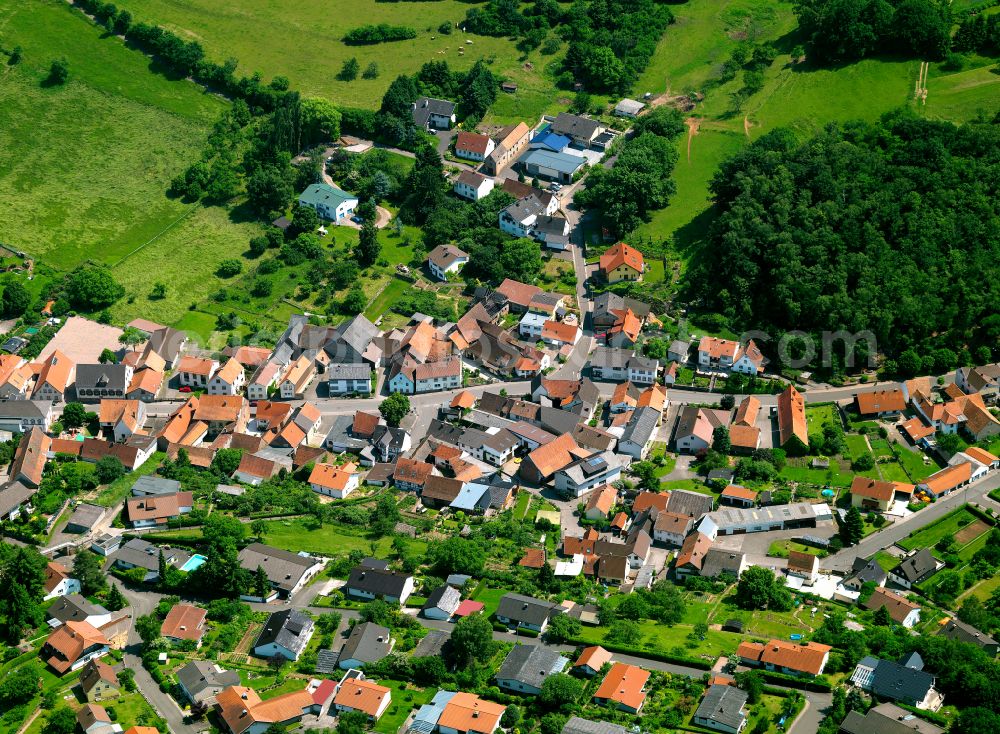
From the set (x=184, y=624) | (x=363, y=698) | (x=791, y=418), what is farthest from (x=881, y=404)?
(x=184, y=624)

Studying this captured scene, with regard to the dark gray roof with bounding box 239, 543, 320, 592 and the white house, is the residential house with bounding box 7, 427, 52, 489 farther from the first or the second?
the white house

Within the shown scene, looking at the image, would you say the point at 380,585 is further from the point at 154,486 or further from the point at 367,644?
the point at 154,486

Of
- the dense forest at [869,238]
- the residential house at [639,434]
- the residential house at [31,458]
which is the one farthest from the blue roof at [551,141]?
the residential house at [31,458]

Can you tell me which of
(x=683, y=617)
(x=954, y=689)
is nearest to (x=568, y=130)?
(x=683, y=617)

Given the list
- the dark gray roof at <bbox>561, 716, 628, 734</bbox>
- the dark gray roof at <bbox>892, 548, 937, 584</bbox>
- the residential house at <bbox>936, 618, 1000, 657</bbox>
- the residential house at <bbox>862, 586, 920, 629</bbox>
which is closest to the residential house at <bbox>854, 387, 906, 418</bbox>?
the dark gray roof at <bbox>892, 548, 937, 584</bbox>

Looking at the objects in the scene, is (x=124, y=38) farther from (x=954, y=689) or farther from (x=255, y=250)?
(x=954, y=689)

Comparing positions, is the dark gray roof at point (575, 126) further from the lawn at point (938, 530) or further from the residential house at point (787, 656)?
the residential house at point (787, 656)

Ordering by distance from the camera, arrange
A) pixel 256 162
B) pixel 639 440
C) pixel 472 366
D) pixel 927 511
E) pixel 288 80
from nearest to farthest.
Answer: pixel 927 511
pixel 639 440
pixel 472 366
pixel 256 162
pixel 288 80
